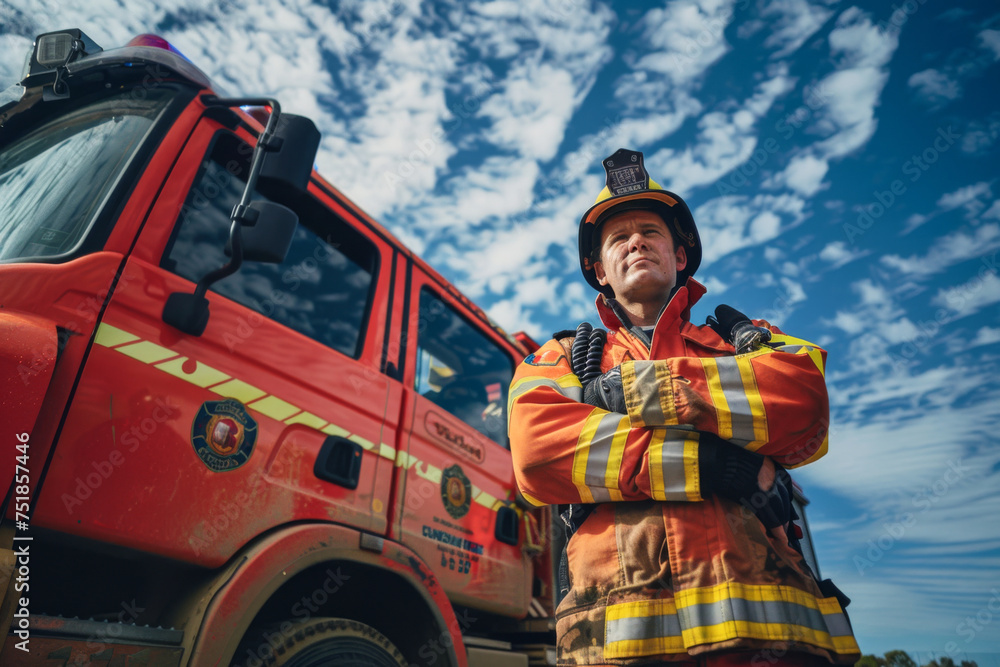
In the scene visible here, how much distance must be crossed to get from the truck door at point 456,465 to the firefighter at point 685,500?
1.17 metres

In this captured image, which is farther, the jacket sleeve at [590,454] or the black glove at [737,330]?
the black glove at [737,330]

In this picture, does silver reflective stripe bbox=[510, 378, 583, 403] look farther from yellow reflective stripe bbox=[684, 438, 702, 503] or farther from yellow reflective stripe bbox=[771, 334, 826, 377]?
yellow reflective stripe bbox=[771, 334, 826, 377]

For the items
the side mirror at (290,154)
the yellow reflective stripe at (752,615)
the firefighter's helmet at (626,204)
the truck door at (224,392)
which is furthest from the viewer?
the firefighter's helmet at (626,204)

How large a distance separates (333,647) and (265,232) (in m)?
1.42

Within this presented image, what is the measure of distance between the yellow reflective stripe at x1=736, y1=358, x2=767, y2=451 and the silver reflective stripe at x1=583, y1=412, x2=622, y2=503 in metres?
0.31

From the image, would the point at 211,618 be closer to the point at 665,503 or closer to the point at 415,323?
the point at 665,503

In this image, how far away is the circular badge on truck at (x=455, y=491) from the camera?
2.71 metres

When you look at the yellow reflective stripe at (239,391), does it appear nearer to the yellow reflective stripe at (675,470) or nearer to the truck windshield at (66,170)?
the truck windshield at (66,170)

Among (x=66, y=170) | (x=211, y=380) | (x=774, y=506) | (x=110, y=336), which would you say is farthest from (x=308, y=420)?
(x=774, y=506)

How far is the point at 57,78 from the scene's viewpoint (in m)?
2.04

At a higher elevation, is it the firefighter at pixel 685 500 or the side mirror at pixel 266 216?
the side mirror at pixel 266 216

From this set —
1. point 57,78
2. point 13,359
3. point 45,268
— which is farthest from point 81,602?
point 57,78

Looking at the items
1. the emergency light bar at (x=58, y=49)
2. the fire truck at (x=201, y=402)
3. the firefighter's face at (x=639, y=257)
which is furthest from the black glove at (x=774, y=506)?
the emergency light bar at (x=58, y=49)

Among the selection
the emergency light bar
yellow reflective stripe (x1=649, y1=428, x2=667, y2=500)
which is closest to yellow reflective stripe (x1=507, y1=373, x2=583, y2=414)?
yellow reflective stripe (x1=649, y1=428, x2=667, y2=500)
